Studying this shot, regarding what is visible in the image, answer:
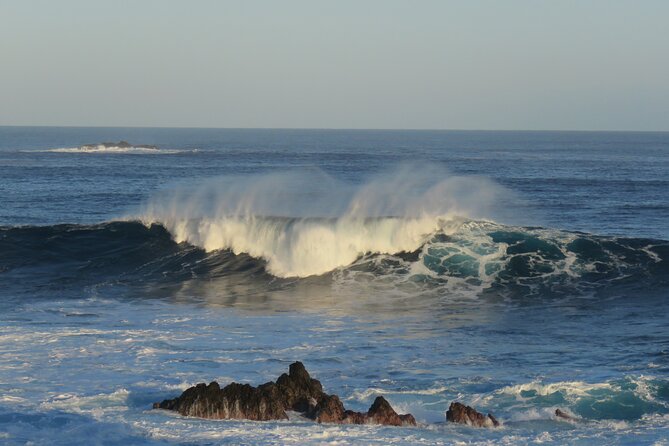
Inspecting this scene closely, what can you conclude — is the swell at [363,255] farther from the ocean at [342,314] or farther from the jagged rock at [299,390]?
the jagged rock at [299,390]

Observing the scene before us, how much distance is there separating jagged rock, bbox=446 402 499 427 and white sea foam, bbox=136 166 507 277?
1420cm

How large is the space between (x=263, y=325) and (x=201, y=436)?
7.47 meters

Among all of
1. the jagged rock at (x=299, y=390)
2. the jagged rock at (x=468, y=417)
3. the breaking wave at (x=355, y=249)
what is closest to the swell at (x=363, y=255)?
the breaking wave at (x=355, y=249)

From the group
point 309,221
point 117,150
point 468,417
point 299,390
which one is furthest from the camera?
point 117,150

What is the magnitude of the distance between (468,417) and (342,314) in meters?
8.47

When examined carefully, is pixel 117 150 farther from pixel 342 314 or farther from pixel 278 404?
pixel 278 404

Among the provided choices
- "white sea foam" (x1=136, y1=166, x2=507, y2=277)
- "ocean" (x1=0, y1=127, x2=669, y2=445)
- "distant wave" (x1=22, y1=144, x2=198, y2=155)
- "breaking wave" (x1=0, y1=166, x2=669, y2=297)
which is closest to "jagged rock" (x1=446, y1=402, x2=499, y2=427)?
"ocean" (x1=0, y1=127, x2=669, y2=445)

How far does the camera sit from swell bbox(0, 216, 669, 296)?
2550cm

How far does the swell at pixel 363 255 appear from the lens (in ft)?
83.7

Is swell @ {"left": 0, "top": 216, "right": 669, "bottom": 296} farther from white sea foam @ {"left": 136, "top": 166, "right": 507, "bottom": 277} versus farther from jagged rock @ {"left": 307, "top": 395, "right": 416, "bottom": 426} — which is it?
jagged rock @ {"left": 307, "top": 395, "right": 416, "bottom": 426}

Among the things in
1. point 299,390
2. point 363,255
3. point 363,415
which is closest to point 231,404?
point 299,390

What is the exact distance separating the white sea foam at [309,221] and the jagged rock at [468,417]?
46.6 feet

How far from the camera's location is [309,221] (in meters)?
29.9

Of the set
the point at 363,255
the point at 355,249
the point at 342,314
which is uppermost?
the point at 355,249
